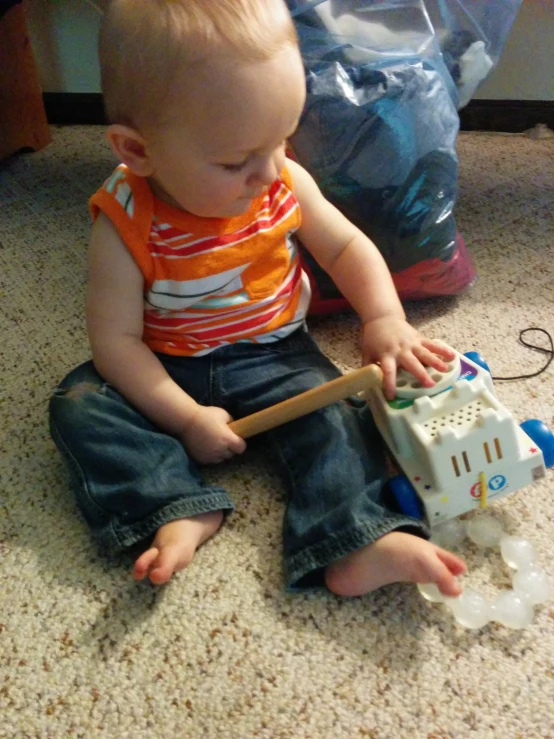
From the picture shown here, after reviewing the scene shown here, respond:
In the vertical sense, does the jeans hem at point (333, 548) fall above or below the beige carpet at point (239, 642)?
above

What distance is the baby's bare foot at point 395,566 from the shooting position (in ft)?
1.75

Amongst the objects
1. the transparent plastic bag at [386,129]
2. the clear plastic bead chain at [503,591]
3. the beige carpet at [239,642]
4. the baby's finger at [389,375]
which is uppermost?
the transparent plastic bag at [386,129]

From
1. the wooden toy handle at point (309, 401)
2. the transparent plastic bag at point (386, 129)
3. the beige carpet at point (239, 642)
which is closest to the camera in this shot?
the beige carpet at point (239, 642)

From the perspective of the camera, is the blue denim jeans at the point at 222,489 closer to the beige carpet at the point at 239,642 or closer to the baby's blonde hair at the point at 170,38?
the beige carpet at the point at 239,642

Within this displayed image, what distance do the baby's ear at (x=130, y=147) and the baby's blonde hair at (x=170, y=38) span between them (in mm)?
22

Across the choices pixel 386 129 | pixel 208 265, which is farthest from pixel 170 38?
pixel 386 129

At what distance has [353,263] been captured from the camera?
29.3 inches

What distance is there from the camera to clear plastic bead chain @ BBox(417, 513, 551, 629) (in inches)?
21.1

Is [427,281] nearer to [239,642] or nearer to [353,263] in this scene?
[353,263]

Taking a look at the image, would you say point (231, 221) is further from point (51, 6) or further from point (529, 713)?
point (51, 6)

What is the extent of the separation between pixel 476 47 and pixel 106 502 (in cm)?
74

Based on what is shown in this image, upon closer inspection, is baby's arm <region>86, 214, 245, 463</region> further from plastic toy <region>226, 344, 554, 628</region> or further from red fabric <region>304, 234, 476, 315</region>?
red fabric <region>304, 234, 476, 315</region>

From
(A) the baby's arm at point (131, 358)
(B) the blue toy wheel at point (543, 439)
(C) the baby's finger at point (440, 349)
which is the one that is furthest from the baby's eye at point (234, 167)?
(B) the blue toy wheel at point (543, 439)

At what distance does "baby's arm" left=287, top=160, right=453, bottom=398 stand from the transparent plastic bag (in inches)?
2.1
